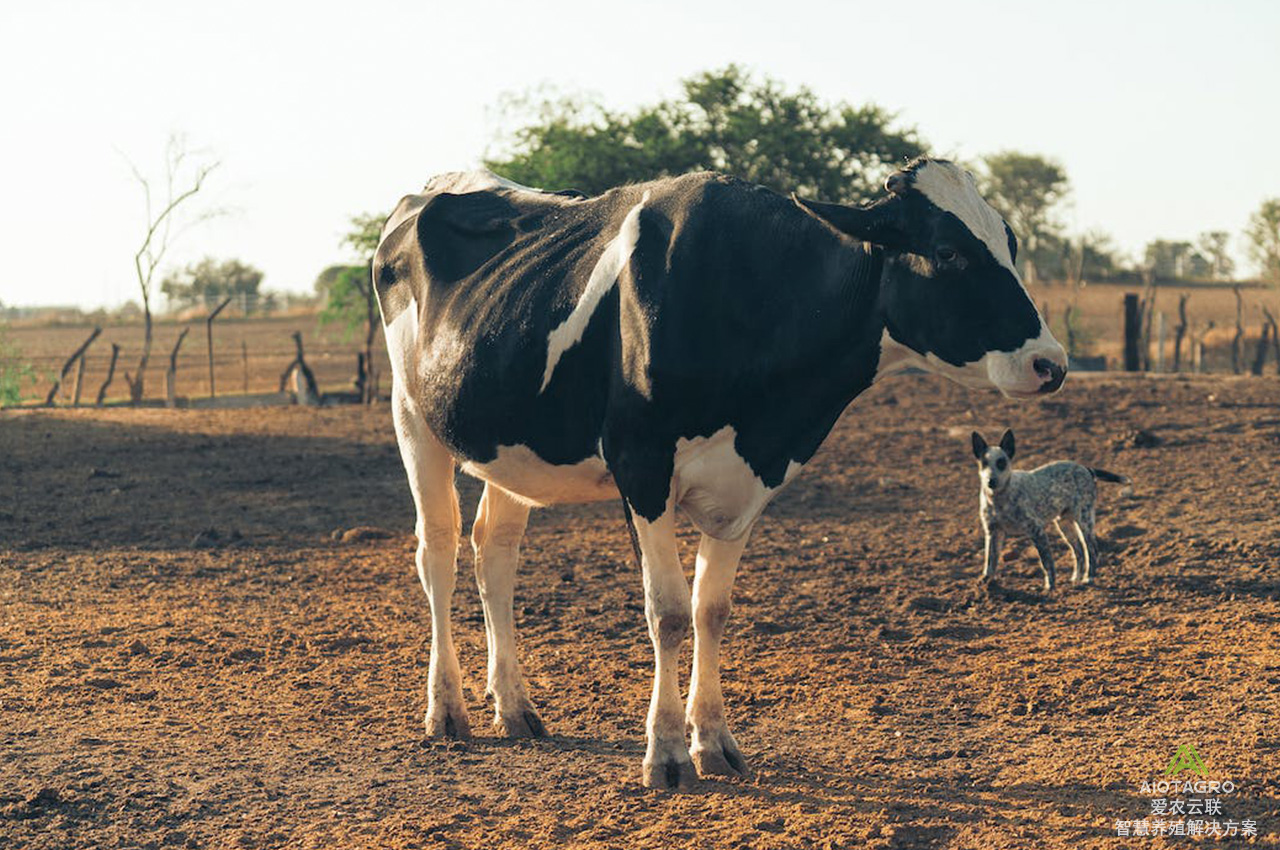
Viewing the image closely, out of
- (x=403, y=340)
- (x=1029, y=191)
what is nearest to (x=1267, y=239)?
(x=1029, y=191)

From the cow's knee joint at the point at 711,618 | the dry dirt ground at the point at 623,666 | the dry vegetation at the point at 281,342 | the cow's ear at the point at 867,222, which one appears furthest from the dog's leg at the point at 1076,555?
the dry vegetation at the point at 281,342

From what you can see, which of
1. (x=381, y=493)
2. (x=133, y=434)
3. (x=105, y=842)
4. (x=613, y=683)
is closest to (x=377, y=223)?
(x=133, y=434)

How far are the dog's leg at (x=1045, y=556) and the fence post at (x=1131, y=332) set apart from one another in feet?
43.5

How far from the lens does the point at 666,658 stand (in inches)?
240

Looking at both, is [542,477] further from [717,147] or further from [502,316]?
[717,147]

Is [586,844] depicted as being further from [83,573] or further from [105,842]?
[83,573]

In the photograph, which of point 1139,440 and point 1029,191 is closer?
point 1139,440

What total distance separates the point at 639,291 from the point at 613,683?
2.65m

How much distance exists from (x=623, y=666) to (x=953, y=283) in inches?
134

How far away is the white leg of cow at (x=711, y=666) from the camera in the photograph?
6164 mm

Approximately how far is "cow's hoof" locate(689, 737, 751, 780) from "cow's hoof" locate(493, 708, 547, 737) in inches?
39.0

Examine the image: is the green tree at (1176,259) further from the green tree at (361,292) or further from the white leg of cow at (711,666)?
the white leg of cow at (711,666)

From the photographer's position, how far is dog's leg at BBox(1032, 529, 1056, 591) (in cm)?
998

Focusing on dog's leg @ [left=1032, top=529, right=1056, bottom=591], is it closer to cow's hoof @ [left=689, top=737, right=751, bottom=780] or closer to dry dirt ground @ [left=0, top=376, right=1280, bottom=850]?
dry dirt ground @ [left=0, top=376, right=1280, bottom=850]
